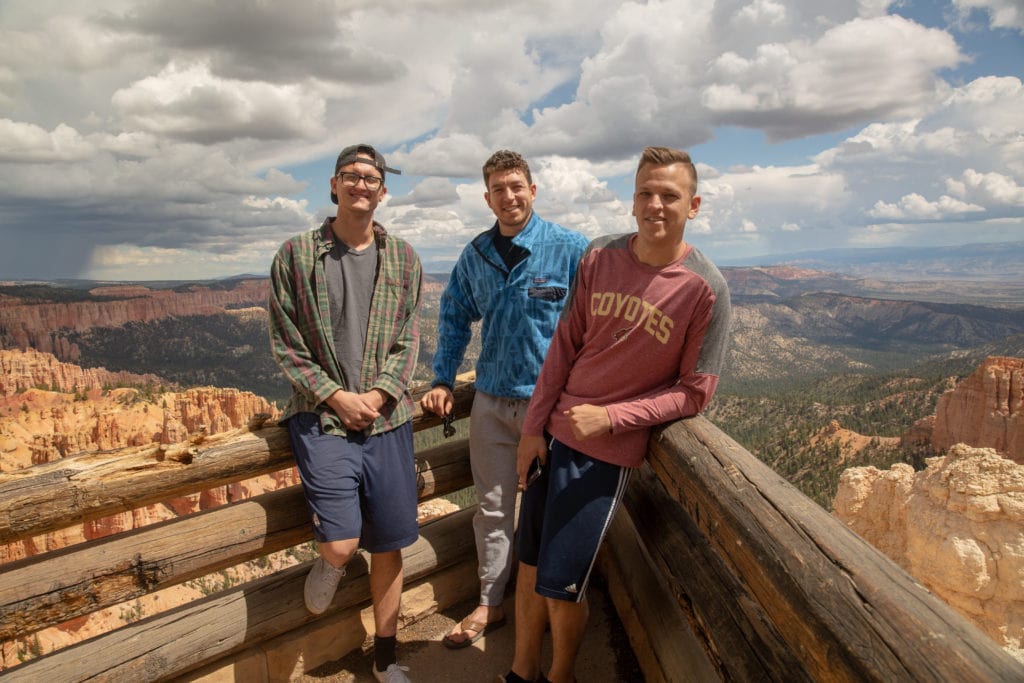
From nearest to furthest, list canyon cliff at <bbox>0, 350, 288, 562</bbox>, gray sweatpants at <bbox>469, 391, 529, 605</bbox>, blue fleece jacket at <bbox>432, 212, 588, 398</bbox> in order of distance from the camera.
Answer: blue fleece jacket at <bbox>432, 212, 588, 398</bbox>
gray sweatpants at <bbox>469, 391, 529, 605</bbox>
canyon cliff at <bbox>0, 350, 288, 562</bbox>

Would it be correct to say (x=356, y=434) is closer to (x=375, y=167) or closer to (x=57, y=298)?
(x=375, y=167)

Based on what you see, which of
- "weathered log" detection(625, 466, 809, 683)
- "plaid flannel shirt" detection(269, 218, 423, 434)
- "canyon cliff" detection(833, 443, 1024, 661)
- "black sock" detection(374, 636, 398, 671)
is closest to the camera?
"weathered log" detection(625, 466, 809, 683)

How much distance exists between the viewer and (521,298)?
3549 millimetres

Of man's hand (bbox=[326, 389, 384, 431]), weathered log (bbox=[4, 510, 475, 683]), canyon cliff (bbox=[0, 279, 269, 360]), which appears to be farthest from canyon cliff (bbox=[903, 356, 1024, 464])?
canyon cliff (bbox=[0, 279, 269, 360])

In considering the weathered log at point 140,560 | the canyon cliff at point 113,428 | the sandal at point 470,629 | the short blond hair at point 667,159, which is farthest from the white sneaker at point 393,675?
the canyon cliff at point 113,428

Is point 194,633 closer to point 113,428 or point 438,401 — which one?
point 438,401

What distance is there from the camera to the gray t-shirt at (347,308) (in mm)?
3268

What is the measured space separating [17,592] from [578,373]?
2945mm

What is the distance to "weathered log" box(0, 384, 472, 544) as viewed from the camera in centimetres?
282

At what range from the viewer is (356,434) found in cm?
324

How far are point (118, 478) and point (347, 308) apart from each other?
4.78 feet

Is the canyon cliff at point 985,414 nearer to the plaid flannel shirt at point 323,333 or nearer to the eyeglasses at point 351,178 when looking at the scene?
the plaid flannel shirt at point 323,333

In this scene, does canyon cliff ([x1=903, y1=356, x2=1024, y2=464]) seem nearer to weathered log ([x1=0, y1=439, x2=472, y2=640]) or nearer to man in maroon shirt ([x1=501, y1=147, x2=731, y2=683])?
man in maroon shirt ([x1=501, y1=147, x2=731, y2=683])

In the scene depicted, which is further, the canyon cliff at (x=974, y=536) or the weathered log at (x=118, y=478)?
the canyon cliff at (x=974, y=536)
